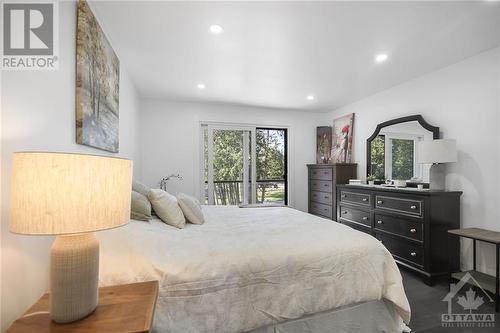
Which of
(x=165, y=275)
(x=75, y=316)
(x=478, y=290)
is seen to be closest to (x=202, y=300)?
(x=165, y=275)

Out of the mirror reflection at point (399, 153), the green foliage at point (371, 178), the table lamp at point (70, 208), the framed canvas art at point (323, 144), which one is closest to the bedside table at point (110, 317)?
the table lamp at point (70, 208)

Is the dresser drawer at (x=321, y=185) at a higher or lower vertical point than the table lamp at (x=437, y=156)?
lower

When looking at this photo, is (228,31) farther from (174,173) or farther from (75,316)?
(174,173)

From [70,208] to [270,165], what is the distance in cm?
444

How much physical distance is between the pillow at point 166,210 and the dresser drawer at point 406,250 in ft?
8.46

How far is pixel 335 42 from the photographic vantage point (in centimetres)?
237

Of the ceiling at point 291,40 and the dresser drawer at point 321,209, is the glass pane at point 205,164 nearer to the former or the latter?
the ceiling at point 291,40

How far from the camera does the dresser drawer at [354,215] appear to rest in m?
3.51

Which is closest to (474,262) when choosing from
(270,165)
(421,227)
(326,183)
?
(421,227)

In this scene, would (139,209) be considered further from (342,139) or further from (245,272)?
(342,139)

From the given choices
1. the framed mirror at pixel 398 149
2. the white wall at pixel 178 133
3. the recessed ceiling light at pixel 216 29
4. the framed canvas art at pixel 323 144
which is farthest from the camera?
the framed canvas art at pixel 323 144

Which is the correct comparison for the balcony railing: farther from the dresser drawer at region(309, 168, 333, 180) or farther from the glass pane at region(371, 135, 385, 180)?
the glass pane at region(371, 135, 385, 180)

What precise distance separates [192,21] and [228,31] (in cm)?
32

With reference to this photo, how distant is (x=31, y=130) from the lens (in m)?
1.13
